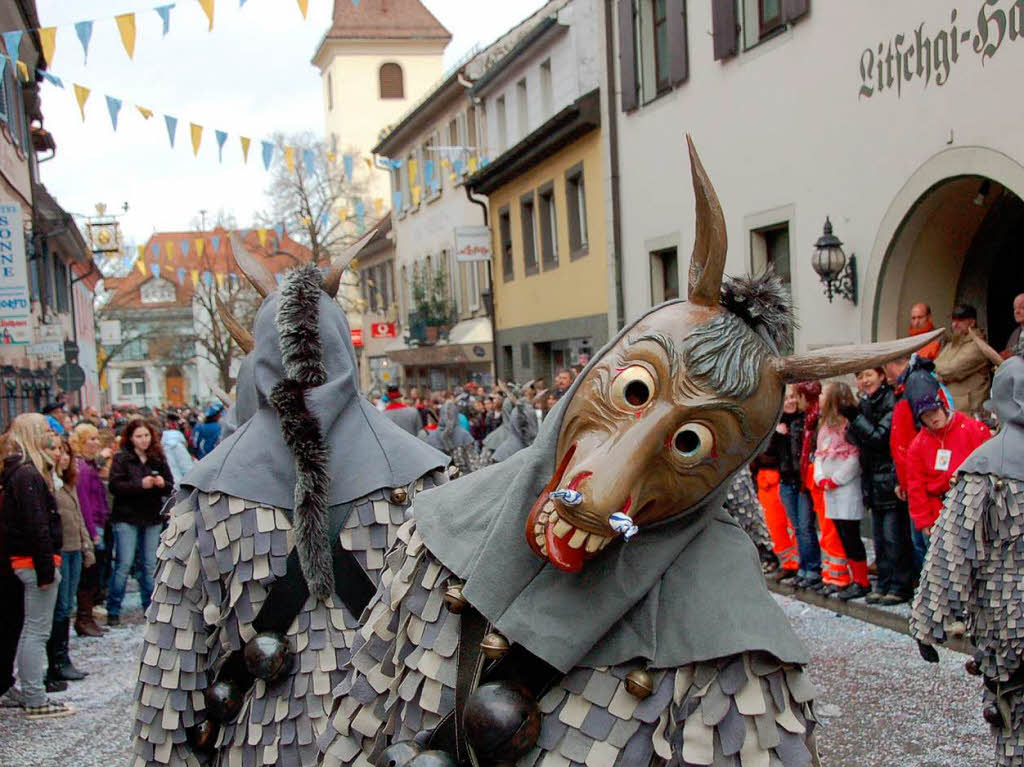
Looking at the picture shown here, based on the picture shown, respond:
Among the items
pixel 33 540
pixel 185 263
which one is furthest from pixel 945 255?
pixel 185 263

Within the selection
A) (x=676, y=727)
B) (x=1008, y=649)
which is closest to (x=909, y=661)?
(x=1008, y=649)

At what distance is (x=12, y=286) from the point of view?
14109mm

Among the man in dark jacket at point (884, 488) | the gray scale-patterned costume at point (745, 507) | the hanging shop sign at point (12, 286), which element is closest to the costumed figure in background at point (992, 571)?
the gray scale-patterned costume at point (745, 507)

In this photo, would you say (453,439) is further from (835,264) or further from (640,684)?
(640,684)

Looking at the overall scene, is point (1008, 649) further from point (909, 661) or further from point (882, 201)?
point (882, 201)

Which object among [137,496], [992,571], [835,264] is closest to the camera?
[992,571]

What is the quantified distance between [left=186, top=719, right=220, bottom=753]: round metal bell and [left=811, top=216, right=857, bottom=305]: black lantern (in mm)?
10118

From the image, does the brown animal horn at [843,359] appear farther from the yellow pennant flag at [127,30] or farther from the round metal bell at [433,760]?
the yellow pennant flag at [127,30]

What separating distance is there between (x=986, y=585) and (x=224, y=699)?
3120mm

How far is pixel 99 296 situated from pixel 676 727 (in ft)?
176

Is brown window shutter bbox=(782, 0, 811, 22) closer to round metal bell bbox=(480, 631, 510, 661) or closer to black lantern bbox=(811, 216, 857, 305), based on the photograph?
black lantern bbox=(811, 216, 857, 305)

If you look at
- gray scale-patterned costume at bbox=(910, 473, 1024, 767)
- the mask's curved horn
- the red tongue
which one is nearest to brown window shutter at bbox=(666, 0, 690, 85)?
gray scale-patterned costume at bbox=(910, 473, 1024, 767)

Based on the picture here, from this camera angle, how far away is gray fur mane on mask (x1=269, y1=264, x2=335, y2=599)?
302 cm

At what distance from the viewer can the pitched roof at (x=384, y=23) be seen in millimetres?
50531
